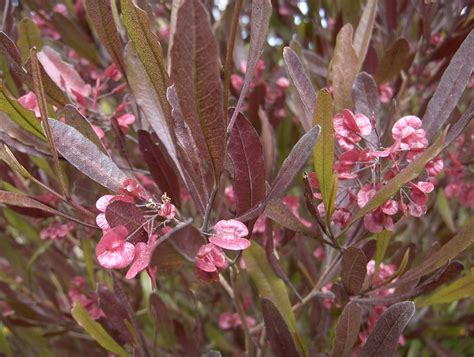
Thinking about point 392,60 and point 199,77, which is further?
point 392,60

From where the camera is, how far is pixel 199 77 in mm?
525

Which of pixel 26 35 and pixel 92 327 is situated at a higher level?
pixel 26 35

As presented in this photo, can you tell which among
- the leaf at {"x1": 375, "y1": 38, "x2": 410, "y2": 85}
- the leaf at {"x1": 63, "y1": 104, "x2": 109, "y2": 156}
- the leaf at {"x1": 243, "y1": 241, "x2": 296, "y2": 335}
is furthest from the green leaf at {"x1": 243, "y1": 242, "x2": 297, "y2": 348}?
the leaf at {"x1": 375, "y1": 38, "x2": 410, "y2": 85}

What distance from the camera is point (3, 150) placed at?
2.30 ft

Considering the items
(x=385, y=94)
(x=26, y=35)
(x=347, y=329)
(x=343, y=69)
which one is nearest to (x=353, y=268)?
(x=347, y=329)

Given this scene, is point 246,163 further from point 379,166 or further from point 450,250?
point 450,250

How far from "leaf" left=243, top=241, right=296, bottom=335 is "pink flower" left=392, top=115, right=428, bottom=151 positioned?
0.32 m

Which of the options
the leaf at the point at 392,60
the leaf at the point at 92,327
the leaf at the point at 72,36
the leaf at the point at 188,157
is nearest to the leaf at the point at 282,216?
the leaf at the point at 188,157

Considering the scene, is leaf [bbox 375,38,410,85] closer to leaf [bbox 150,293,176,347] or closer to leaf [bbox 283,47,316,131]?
leaf [bbox 283,47,316,131]

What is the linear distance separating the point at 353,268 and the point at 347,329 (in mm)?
89

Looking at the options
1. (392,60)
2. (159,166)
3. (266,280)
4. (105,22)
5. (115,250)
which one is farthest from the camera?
(392,60)

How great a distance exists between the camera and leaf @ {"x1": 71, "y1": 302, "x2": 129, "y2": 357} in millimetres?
850

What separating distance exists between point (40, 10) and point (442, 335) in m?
1.49

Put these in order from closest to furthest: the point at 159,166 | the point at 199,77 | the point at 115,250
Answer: the point at 199,77 < the point at 115,250 < the point at 159,166
